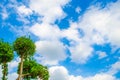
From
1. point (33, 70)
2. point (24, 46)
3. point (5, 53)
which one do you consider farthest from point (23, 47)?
point (33, 70)

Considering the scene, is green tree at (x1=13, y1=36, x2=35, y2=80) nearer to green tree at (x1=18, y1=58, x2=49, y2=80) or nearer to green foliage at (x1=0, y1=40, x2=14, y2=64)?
green foliage at (x1=0, y1=40, x2=14, y2=64)

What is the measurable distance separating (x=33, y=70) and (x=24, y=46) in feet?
17.2

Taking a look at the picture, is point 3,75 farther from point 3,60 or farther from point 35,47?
point 35,47

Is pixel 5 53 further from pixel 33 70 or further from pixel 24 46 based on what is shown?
pixel 33 70

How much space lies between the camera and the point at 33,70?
68812mm

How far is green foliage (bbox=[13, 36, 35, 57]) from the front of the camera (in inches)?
2606

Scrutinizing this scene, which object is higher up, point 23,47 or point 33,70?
point 23,47

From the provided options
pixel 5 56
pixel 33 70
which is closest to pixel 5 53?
pixel 5 56

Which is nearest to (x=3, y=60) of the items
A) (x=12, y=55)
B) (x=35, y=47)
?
(x=12, y=55)

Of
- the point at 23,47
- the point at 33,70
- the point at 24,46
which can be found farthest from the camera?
the point at 33,70

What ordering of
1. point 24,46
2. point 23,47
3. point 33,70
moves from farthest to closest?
point 33,70 < point 24,46 < point 23,47

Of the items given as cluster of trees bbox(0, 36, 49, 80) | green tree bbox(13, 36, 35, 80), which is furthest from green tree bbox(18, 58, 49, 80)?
green tree bbox(13, 36, 35, 80)

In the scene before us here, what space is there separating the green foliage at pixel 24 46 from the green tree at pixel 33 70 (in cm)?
368

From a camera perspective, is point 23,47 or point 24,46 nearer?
point 23,47
